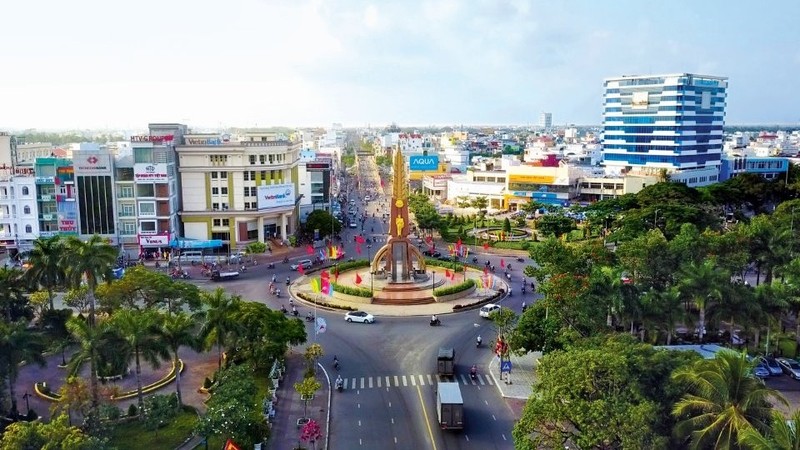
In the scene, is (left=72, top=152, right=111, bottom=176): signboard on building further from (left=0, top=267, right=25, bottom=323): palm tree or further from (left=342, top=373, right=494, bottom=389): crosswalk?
(left=342, top=373, right=494, bottom=389): crosswalk

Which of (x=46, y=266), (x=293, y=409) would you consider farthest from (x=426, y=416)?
(x=46, y=266)

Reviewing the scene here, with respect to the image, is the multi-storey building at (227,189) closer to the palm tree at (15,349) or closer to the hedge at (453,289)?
the hedge at (453,289)

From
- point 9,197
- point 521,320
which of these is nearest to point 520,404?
point 521,320

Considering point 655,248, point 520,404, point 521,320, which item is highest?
point 655,248

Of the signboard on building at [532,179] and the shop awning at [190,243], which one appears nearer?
the shop awning at [190,243]

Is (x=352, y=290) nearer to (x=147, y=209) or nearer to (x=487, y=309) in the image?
(x=487, y=309)

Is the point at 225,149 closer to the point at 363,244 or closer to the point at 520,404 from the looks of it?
the point at 363,244

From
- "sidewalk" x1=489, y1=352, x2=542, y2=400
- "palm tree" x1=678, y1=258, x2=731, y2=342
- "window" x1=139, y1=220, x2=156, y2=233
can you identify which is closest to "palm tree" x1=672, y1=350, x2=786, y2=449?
"sidewalk" x1=489, y1=352, x2=542, y2=400

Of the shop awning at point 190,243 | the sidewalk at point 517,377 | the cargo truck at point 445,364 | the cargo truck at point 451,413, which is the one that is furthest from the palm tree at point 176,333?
the shop awning at point 190,243
